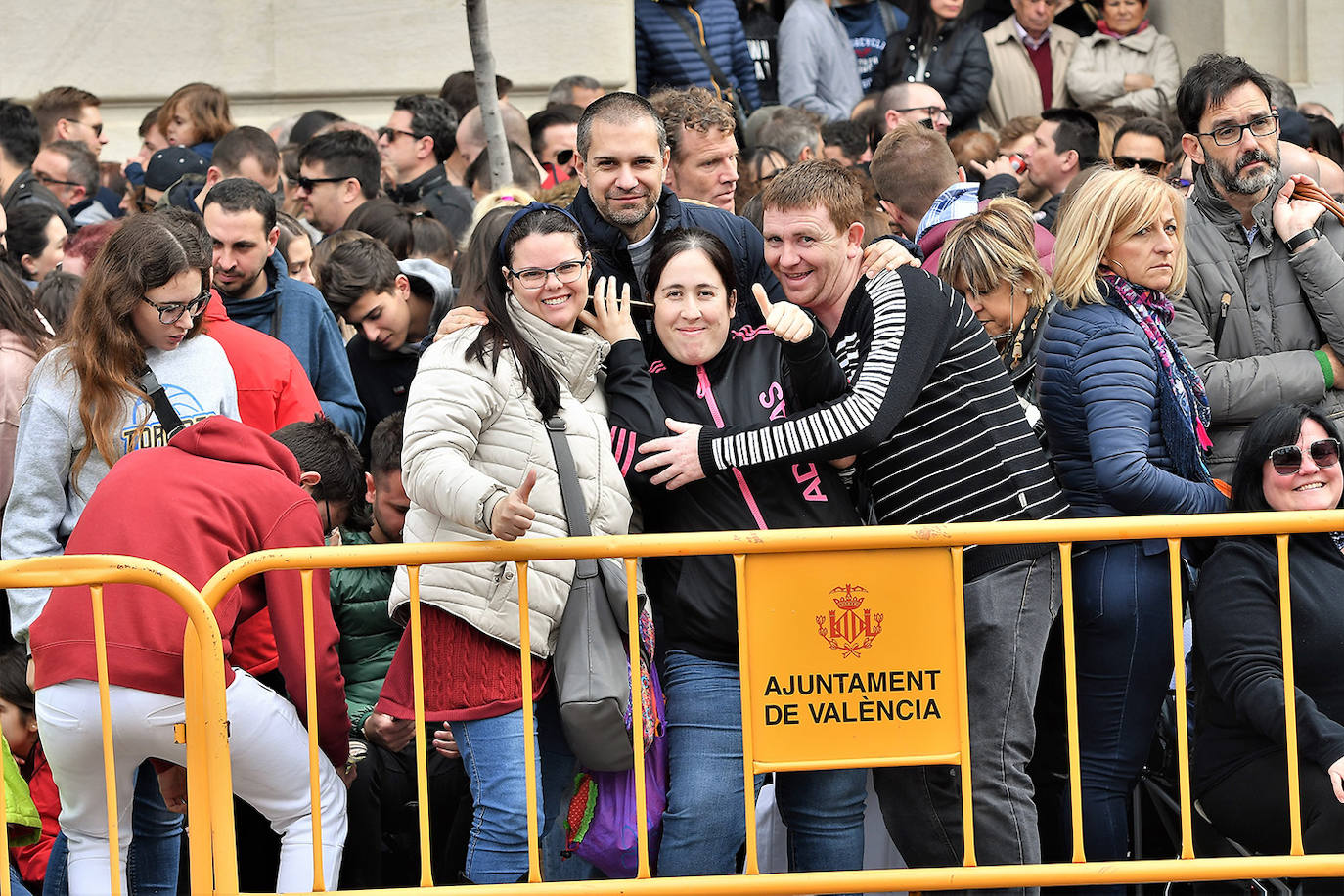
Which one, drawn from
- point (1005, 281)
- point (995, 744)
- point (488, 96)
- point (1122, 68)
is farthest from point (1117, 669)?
point (1122, 68)

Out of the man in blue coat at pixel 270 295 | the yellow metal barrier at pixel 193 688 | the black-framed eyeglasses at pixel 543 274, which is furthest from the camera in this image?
the man in blue coat at pixel 270 295

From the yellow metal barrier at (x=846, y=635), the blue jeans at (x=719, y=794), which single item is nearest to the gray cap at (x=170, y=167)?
the yellow metal barrier at (x=846, y=635)

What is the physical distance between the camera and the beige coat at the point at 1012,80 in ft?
36.0

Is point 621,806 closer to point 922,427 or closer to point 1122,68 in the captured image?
point 922,427

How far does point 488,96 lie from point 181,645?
3898 mm

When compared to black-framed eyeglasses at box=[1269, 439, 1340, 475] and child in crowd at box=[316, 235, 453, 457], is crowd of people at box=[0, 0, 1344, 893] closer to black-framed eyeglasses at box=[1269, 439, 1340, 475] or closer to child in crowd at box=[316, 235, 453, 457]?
black-framed eyeglasses at box=[1269, 439, 1340, 475]

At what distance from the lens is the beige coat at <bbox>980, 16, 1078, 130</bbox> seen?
10961 mm

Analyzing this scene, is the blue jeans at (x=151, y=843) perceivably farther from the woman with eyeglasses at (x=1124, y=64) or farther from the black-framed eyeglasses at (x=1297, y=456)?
the woman with eyeglasses at (x=1124, y=64)

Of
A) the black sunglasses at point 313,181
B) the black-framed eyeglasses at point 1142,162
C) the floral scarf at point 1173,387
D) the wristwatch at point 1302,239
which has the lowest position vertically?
the floral scarf at point 1173,387

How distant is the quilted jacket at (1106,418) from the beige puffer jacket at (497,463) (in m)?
1.40

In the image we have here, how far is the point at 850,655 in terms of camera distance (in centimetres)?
423

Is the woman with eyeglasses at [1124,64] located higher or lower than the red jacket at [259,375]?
higher

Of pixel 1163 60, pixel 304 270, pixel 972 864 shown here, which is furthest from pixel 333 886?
pixel 1163 60

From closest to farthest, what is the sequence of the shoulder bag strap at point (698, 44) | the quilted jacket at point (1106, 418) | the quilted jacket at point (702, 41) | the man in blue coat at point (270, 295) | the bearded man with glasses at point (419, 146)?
the quilted jacket at point (1106, 418) → the man in blue coat at point (270, 295) → the bearded man with glasses at point (419, 146) → the shoulder bag strap at point (698, 44) → the quilted jacket at point (702, 41)
